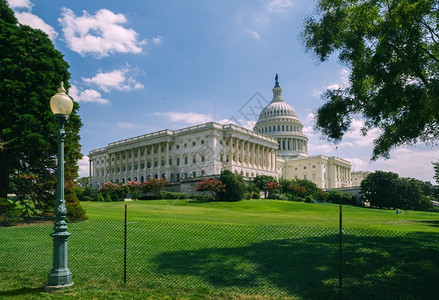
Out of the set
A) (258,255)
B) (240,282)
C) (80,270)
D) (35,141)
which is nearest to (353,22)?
(258,255)

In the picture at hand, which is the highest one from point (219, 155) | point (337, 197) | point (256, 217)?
point (219, 155)

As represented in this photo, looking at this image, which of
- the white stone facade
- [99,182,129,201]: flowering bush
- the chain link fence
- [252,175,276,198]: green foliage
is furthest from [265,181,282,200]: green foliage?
the chain link fence

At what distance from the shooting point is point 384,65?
49.1 ft

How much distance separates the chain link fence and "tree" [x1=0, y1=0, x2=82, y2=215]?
6.79 meters

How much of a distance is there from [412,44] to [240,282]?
11.7 m

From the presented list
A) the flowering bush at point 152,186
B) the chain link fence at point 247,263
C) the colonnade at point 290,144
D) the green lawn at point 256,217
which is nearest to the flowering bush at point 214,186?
the green lawn at point 256,217

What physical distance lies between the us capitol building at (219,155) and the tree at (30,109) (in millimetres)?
57653

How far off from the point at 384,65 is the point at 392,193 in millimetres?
82471

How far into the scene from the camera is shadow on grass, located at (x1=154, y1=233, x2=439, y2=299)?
31.8ft

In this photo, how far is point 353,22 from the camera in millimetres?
16031

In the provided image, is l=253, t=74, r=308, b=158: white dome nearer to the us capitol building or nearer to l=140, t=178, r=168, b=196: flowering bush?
the us capitol building

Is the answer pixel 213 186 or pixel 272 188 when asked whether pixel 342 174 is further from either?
pixel 213 186

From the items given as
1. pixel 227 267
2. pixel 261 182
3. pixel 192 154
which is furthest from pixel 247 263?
pixel 192 154

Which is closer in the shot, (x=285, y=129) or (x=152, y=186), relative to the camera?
(x=152, y=186)
